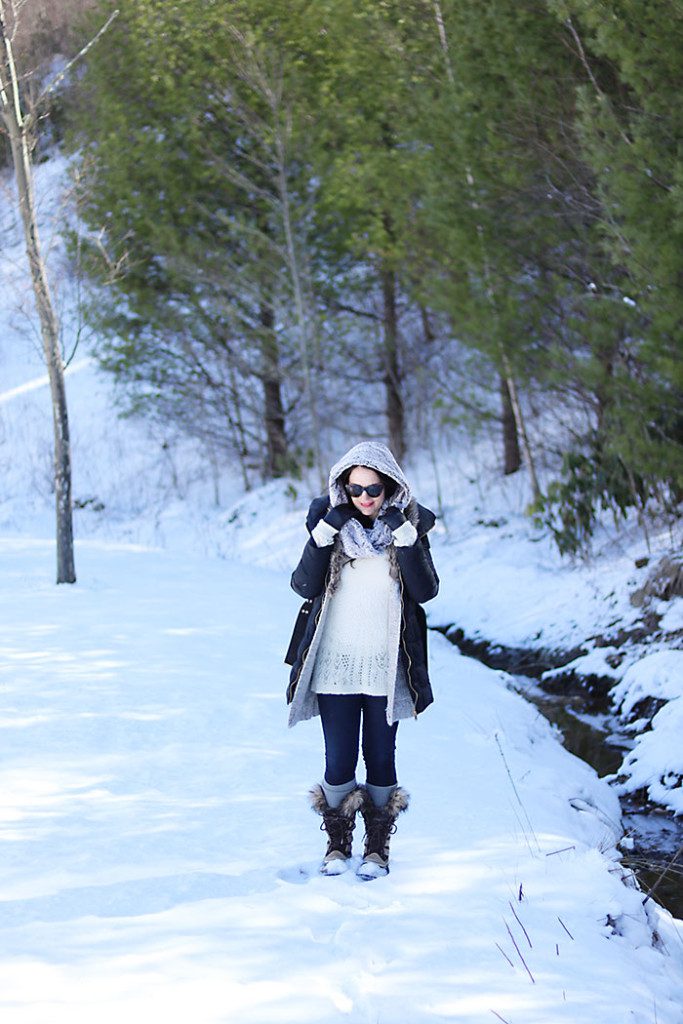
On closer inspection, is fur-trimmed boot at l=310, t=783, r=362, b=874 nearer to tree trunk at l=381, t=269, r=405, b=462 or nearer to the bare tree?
the bare tree

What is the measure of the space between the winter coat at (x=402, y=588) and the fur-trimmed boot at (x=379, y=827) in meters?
0.37

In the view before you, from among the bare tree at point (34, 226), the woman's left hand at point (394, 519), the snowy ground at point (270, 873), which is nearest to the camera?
the snowy ground at point (270, 873)

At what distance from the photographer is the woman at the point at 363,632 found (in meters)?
3.66

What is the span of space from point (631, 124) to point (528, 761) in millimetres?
5429

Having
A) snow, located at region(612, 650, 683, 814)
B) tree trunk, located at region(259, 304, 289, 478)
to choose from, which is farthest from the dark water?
tree trunk, located at region(259, 304, 289, 478)

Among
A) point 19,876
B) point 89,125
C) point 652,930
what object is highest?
point 89,125

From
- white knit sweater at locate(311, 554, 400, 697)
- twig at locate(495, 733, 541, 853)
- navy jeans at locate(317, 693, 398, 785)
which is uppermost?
white knit sweater at locate(311, 554, 400, 697)

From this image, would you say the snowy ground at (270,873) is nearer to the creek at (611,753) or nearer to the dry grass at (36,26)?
the creek at (611,753)

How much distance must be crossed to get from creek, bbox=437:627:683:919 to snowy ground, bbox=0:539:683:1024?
10.3 inches

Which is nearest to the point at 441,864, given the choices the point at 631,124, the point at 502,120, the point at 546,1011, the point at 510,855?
the point at 510,855

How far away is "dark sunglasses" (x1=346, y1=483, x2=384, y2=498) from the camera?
3.65 m

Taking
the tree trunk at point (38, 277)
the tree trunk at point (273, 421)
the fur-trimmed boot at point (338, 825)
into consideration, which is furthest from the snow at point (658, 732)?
the tree trunk at point (273, 421)

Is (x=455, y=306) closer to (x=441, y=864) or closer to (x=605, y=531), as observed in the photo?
(x=605, y=531)

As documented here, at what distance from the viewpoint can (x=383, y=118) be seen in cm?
1445
